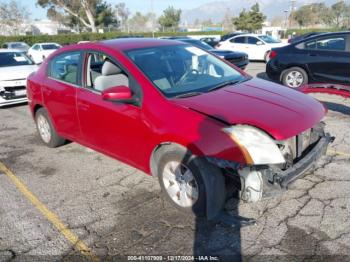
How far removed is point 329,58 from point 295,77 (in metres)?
1.05

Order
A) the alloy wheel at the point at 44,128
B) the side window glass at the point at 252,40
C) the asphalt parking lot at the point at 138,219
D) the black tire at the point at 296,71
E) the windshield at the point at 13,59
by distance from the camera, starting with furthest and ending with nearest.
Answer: the side window glass at the point at 252,40, the windshield at the point at 13,59, the black tire at the point at 296,71, the alloy wheel at the point at 44,128, the asphalt parking lot at the point at 138,219

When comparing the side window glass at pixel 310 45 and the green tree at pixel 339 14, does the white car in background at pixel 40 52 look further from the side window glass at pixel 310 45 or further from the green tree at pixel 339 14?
the green tree at pixel 339 14

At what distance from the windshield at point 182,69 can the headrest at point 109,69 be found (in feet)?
1.07

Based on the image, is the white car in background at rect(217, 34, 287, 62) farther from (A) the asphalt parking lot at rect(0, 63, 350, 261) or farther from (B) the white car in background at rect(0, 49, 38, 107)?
(A) the asphalt parking lot at rect(0, 63, 350, 261)

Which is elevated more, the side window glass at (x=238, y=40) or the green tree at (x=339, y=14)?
the green tree at (x=339, y=14)

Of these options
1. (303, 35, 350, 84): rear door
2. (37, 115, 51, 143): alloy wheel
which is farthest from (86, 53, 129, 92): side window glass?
(303, 35, 350, 84): rear door

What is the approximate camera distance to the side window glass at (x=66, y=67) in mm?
4402

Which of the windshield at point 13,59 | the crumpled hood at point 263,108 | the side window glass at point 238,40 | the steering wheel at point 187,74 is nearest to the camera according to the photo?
the crumpled hood at point 263,108

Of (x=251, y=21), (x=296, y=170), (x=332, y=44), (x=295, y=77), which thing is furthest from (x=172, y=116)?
(x=251, y=21)

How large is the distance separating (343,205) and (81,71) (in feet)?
11.0

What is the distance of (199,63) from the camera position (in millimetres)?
4254

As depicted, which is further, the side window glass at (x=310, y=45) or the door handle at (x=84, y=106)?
the side window glass at (x=310, y=45)

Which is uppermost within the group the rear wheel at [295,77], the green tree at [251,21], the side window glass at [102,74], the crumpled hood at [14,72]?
the green tree at [251,21]

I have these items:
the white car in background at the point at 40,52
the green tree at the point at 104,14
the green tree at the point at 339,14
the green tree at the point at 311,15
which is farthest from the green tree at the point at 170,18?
the white car in background at the point at 40,52
